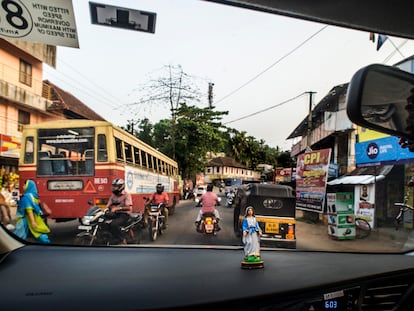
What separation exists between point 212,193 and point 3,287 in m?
2.00

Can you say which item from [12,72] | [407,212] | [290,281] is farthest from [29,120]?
[407,212]

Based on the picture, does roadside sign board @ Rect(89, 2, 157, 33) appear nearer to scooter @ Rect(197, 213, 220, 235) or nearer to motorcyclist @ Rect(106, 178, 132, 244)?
motorcyclist @ Rect(106, 178, 132, 244)

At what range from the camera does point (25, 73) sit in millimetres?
2027

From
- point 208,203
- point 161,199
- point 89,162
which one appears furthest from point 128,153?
point 208,203

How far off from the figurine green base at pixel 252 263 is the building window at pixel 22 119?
1.55 m

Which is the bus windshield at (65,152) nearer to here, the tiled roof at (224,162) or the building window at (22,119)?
the building window at (22,119)

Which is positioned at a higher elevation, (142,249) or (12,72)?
(12,72)

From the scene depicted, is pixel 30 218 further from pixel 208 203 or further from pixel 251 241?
pixel 208 203

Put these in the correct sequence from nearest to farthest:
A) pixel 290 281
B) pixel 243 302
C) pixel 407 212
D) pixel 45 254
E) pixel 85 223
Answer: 1. pixel 243 302
2. pixel 290 281
3. pixel 45 254
4. pixel 407 212
5. pixel 85 223

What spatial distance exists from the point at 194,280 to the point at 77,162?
1463 mm

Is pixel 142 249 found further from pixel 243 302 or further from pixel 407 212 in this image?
pixel 407 212

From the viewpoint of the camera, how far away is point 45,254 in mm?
1855

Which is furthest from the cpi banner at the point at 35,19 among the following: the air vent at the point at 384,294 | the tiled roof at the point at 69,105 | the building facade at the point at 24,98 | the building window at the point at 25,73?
the air vent at the point at 384,294

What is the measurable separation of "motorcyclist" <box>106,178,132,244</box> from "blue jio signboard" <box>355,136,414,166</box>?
1.63 metres
